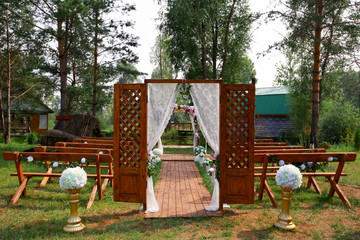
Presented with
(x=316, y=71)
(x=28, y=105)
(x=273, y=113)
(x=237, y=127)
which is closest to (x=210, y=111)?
(x=237, y=127)

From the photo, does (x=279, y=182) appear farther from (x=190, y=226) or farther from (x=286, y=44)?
(x=286, y=44)

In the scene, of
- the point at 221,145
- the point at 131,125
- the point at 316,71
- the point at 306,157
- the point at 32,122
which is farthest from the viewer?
the point at 32,122

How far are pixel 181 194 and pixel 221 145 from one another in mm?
1923

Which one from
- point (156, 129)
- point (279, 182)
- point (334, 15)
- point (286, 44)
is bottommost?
point (279, 182)

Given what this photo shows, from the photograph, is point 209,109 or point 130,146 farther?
point 209,109

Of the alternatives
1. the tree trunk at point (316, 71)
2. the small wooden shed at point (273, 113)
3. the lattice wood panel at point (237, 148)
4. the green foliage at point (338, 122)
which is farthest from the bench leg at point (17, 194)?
the green foliage at point (338, 122)

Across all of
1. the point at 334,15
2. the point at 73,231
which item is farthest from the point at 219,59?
the point at 73,231

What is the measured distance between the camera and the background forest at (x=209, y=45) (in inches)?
428

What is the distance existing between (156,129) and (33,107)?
63.3ft

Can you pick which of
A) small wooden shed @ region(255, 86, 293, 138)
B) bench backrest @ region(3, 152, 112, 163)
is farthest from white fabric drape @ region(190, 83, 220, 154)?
small wooden shed @ region(255, 86, 293, 138)

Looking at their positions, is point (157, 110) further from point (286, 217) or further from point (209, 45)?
point (209, 45)

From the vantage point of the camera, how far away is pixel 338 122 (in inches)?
668

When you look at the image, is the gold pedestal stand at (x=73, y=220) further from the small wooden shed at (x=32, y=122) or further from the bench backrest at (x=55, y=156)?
the small wooden shed at (x=32, y=122)

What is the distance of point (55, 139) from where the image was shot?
40.6 ft
